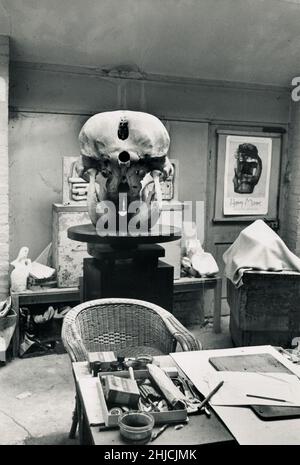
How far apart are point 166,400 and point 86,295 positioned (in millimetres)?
1887

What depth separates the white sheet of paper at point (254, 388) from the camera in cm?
182

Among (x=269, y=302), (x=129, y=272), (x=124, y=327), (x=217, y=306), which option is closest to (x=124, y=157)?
(x=129, y=272)

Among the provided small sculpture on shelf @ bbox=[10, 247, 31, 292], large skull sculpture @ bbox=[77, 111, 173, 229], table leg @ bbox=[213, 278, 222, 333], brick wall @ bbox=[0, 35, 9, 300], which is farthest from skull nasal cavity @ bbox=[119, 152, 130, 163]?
table leg @ bbox=[213, 278, 222, 333]

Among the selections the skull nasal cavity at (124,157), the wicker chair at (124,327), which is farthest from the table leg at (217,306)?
the skull nasal cavity at (124,157)

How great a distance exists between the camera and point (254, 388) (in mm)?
1931

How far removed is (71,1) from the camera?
13.1ft

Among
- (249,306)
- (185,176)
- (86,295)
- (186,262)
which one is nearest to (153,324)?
(86,295)

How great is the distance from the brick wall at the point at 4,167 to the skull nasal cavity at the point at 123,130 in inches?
65.6

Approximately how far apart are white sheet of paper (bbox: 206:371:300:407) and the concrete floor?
1493mm

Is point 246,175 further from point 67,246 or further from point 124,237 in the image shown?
point 124,237

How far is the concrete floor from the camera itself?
10.3 ft

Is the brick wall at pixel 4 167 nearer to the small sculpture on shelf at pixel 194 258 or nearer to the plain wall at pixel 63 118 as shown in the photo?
the plain wall at pixel 63 118

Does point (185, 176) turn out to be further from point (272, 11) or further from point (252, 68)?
point (272, 11)

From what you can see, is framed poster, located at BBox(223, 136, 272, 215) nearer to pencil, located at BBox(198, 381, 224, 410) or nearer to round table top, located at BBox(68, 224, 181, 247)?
round table top, located at BBox(68, 224, 181, 247)
